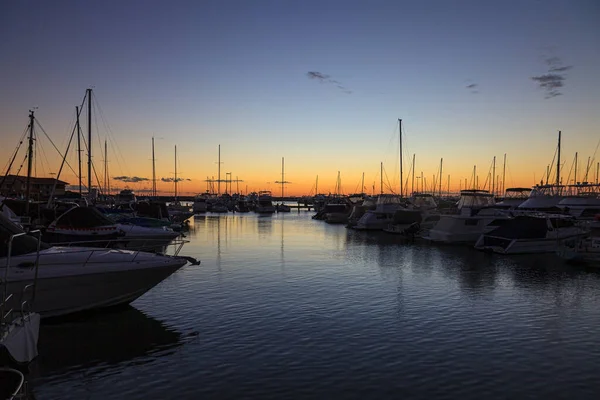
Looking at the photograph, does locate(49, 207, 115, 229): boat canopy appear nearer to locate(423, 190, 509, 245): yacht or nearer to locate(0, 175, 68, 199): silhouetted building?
locate(423, 190, 509, 245): yacht

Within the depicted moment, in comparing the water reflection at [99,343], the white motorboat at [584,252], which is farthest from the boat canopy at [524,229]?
the water reflection at [99,343]

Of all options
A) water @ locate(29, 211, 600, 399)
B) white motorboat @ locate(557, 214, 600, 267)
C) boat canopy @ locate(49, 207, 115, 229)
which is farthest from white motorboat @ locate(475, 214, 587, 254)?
boat canopy @ locate(49, 207, 115, 229)

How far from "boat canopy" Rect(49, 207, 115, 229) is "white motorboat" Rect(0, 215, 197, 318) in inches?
449

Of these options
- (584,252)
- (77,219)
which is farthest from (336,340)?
(584,252)

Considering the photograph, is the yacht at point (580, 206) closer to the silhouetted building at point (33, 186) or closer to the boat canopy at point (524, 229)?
the boat canopy at point (524, 229)

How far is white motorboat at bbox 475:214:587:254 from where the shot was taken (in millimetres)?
29578

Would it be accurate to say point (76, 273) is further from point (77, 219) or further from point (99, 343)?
point (77, 219)

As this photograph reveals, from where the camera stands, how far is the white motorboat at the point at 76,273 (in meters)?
12.3

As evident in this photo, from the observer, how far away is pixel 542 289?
752 inches

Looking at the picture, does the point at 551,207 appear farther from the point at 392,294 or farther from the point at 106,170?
the point at 106,170

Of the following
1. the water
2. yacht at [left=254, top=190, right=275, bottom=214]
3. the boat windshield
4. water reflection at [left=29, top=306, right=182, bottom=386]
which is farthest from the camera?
yacht at [left=254, top=190, right=275, bottom=214]

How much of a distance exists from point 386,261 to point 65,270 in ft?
63.1

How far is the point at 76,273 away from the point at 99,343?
231cm

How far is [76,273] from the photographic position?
1289 cm
